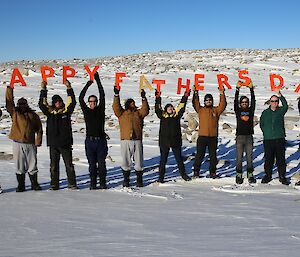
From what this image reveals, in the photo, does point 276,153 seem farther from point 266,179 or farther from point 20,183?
point 20,183

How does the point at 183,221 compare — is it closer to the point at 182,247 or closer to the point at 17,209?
the point at 182,247

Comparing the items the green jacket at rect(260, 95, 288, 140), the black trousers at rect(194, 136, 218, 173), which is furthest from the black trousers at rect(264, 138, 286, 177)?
the black trousers at rect(194, 136, 218, 173)

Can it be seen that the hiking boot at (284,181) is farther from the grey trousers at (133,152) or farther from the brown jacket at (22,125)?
the brown jacket at (22,125)

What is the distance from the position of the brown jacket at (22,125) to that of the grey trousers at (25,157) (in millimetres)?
91

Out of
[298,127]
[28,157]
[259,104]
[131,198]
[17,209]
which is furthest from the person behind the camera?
[259,104]

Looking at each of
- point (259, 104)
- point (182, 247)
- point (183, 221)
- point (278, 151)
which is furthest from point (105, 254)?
point (259, 104)

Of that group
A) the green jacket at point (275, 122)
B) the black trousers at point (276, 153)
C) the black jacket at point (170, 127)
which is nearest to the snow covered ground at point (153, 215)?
the black trousers at point (276, 153)

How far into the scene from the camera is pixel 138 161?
8.61 m

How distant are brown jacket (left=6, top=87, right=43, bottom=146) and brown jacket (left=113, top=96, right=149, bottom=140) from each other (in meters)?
1.51

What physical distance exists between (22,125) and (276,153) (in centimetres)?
492

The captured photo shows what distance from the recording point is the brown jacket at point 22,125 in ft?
26.2

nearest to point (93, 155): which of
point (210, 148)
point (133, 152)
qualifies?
point (133, 152)

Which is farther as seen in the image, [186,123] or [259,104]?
[259,104]

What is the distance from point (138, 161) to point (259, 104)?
46.5 ft
